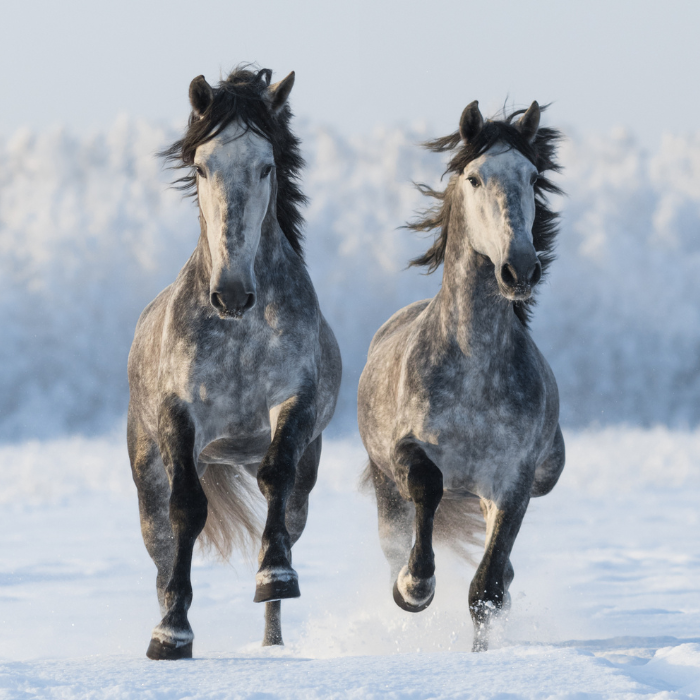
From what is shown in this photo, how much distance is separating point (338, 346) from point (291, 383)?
49.5 inches

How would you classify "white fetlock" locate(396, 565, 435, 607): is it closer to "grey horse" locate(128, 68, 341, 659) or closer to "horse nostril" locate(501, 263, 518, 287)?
"grey horse" locate(128, 68, 341, 659)

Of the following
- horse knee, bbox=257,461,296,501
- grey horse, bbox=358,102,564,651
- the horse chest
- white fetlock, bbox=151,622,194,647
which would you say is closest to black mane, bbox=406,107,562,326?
grey horse, bbox=358,102,564,651

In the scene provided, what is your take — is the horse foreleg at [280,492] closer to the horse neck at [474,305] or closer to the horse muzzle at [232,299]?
the horse muzzle at [232,299]

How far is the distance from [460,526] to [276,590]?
3.20m

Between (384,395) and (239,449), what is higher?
(384,395)

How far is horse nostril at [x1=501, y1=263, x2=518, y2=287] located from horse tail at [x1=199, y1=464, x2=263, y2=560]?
3.12 meters

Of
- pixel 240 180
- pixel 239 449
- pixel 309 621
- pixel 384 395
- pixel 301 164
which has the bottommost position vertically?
pixel 309 621

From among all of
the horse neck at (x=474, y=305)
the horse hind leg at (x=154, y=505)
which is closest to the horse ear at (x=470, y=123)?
the horse neck at (x=474, y=305)

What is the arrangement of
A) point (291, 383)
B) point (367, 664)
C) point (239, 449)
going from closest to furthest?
1. point (367, 664)
2. point (291, 383)
3. point (239, 449)

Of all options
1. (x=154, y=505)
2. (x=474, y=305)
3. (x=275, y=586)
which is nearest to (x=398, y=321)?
(x=474, y=305)

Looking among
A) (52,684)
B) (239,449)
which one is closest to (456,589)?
(239,449)

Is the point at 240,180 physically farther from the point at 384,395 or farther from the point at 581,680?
the point at 581,680

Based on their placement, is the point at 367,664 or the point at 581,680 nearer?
the point at 581,680

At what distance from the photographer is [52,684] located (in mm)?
5379
